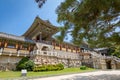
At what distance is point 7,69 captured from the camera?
1867cm

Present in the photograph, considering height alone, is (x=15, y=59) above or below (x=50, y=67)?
above

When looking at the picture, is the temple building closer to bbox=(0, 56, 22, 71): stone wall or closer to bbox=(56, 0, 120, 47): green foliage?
bbox=(0, 56, 22, 71): stone wall

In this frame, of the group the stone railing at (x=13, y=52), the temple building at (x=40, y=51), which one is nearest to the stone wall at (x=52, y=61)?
the temple building at (x=40, y=51)

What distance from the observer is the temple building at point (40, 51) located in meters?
19.9

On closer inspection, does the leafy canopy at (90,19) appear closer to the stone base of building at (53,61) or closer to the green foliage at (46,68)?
the green foliage at (46,68)

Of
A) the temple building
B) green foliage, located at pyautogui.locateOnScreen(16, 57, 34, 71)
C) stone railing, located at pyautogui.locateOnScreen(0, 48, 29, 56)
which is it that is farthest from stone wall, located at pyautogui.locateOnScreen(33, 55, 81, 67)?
stone railing, located at pyautogui.locateOnScreen(0, 48, 29, 56)

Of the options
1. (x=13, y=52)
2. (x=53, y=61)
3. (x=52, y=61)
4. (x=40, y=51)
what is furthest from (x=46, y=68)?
(x=13, y=52)

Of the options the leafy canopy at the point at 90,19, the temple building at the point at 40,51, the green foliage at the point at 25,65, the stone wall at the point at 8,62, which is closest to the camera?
the leafy canopy at the point at 90,19

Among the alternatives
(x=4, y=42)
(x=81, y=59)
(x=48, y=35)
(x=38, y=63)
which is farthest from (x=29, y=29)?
(x=81, y=59)

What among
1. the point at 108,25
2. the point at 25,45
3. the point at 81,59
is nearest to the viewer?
the point at 108,25

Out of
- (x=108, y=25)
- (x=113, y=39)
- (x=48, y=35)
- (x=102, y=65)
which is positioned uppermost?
(x=48, y=35)

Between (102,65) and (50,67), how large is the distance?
13.5 metres

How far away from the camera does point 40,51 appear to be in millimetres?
21078

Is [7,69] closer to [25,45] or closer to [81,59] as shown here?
[25,45]
